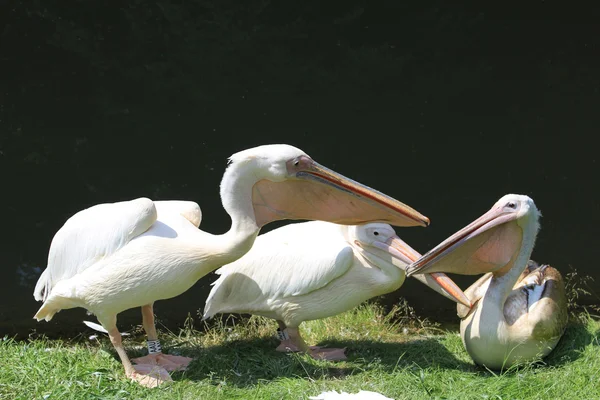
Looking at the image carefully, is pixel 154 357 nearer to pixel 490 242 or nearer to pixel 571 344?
pixel 490 242

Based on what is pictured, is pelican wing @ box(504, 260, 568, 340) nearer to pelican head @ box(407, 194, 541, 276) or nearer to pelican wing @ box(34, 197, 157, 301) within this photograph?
pelican head @ box(407, 194, 541, 276)

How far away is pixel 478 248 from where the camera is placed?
4020 mm

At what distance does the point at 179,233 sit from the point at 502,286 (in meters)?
1.63

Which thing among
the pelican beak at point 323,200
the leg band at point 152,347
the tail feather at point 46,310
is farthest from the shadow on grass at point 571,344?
the tail feather at point 46,310

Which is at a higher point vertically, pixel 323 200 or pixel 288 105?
pixel 288 105

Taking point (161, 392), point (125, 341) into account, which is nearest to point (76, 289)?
point (161, 392)

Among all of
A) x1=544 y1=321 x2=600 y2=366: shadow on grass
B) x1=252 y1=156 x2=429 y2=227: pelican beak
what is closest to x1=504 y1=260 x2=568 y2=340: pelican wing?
x1=544 y1=321 x2=600 y2=366: shadow on grass

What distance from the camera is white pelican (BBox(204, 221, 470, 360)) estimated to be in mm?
4148

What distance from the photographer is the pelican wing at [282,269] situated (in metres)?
4.13

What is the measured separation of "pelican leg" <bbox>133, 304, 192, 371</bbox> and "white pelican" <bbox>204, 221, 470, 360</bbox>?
0.95ft

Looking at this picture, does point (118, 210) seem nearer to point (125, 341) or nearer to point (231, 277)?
point (231, 277)

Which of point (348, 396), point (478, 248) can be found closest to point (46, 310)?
point (348, 396)

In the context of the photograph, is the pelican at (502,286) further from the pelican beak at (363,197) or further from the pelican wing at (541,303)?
the pelican beak at (363,197)

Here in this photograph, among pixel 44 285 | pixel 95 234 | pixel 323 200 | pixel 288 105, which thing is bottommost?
pixel 44 285
